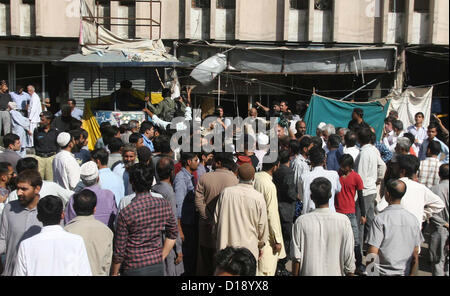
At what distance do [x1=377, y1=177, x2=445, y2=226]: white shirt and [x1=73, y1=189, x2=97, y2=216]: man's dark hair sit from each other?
3457 mm

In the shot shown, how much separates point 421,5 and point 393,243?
15.2 m

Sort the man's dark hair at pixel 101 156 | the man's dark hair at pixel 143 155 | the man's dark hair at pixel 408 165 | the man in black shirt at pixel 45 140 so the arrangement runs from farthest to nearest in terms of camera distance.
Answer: the man in black shirt at pixel 45 140 < the man's dark hair at pixel 143 155 < the man's dark hair at pixel 101 156 < the man's dark hair at pixel 408 165

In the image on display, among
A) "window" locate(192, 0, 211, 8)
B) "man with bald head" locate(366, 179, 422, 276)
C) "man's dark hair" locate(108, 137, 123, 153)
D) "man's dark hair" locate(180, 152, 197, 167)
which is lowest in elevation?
"man with bald head" locate(366, 179, 422, 276)

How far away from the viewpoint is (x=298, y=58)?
17.0 metres

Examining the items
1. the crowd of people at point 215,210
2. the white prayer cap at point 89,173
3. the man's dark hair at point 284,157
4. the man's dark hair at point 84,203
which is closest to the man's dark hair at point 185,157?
the crowd of people at point 215,210

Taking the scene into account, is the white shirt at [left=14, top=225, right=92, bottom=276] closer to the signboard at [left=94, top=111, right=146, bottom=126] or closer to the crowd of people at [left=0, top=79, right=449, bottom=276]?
the crowd of people at [left=0, top=79, right=449, bottom=276]

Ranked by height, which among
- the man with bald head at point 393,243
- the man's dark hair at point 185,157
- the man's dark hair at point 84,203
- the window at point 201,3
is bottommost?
the man with bald head at point 393,243

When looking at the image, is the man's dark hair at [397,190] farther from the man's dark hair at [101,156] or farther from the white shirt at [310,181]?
the man's dark hair at [101,156]

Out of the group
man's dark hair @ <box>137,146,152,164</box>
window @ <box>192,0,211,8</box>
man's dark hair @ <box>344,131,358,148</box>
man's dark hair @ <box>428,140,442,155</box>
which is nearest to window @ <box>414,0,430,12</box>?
window @ <box>192,0,211,8</box>

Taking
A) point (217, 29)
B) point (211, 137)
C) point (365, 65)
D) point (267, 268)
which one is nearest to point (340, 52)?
point (365, 65)

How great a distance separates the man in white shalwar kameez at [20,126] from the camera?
13.2m

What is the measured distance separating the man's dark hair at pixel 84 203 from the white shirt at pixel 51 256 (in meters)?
0.55

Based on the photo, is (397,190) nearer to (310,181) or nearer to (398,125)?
(310,181)

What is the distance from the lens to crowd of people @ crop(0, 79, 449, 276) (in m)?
4.68
